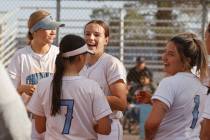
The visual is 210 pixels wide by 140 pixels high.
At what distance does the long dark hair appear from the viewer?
5070 mm

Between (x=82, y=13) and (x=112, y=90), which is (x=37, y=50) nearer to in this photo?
(x=112, y=90)

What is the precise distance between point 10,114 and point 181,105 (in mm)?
2311

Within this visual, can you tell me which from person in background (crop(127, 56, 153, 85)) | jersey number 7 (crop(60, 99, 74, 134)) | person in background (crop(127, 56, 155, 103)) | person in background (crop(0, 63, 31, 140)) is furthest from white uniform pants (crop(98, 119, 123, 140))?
person in background (crop(127, 56, 153, 85))

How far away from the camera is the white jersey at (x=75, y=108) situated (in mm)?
5051

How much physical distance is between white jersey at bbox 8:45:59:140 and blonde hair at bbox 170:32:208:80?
188 cm

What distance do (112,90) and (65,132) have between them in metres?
0.99

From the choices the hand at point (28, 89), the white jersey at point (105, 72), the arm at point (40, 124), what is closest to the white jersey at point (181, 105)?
the arm at point (40, 124)

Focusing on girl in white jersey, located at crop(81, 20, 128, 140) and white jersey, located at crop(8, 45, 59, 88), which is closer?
girl in white jersey, located at crop(81, 20, 128, 140)

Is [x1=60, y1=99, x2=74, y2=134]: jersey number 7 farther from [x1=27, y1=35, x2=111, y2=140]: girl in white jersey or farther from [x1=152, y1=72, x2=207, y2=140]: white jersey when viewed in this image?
[x1=152, y1=72, x2=207, y2=140]: white jersey

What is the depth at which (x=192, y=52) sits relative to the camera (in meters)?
4.93

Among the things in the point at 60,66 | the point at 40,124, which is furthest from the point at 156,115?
the point at 40,124

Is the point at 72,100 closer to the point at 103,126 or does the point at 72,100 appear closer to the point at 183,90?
the point at 103,126

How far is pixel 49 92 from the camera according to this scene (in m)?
5.18

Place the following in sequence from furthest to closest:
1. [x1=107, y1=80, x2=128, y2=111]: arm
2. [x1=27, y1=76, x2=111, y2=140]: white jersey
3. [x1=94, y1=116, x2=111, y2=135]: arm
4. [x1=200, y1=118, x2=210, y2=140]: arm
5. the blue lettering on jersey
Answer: the blue lettering on jersey → [x1=107, y1=80, x2=128, y2=111]: arm → [x1=94, y1=116, x2=111, y2=135]: arm → [x1=27, y1=76, x2=111, y2=140]: white jersey → [x1=200, y1=118, x2=210, y2=140]: arm
